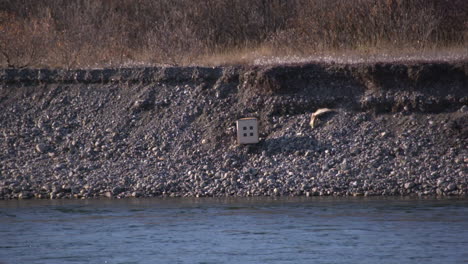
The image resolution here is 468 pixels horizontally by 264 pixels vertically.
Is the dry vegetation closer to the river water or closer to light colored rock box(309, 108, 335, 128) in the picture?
light colored rock box(309, 108, 335, 128)

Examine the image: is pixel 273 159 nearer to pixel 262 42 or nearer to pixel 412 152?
pixel 412 152

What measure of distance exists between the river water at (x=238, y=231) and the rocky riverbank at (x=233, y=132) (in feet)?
4.01

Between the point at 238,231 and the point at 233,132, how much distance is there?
661 centimetres

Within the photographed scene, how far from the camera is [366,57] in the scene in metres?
20.7

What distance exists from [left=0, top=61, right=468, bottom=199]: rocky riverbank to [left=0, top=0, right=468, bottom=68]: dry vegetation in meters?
1.42

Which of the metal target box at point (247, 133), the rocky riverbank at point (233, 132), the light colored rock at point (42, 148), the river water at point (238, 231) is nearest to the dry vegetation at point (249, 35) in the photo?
the rocky riverbank at point (233, 132)

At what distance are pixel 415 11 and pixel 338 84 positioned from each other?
5252 millimetres

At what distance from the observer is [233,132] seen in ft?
62.7

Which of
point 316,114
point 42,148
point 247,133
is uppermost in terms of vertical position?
point 316,114

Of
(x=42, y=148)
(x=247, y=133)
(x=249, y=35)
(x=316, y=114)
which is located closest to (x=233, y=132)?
(x=247, y=133)

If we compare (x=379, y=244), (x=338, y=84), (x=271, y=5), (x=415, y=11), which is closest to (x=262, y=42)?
(x=271, y=5)

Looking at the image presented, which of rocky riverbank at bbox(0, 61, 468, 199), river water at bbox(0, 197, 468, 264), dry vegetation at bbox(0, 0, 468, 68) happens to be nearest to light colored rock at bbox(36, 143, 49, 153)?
rocky riverbank at bbox(0, 61, 468, 199)

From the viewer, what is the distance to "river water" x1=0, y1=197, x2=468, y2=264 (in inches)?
431

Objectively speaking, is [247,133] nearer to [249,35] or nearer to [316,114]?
[316,114]
